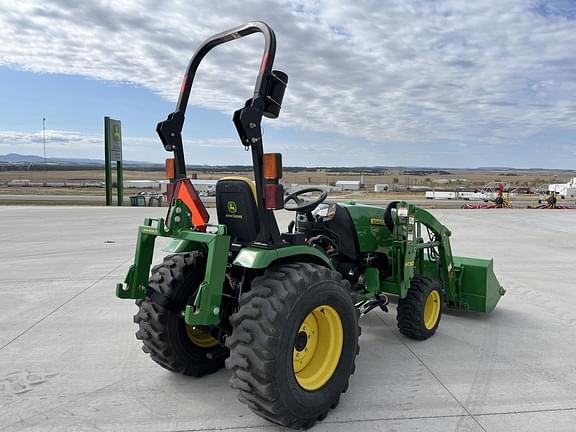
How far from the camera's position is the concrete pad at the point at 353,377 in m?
3.21

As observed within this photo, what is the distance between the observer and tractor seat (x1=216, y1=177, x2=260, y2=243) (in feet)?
10.6

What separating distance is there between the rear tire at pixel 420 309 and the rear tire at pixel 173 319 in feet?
6.41

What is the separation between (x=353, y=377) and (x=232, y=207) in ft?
5.67

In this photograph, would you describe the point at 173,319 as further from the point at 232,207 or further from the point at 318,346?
the point at 318,346

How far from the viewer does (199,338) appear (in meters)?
3.89

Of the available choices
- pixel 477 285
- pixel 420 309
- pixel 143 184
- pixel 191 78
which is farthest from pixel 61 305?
pixel 143 184

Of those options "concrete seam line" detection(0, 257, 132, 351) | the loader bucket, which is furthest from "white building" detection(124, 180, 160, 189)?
the loader bucket

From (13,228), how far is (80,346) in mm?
10262

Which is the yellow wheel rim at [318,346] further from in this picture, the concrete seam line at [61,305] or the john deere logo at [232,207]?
the concrete seam line at [61,305]

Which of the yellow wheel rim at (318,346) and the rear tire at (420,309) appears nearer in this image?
the yellow wheel rim at (318,346)

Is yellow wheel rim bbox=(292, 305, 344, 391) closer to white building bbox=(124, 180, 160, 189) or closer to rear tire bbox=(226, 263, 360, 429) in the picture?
rear tire bbox=(226, 263, 360, 429)

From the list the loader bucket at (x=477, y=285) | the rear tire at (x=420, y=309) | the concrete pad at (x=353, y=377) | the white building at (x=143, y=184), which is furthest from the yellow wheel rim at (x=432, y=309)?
the white building at (x=143, y=184)

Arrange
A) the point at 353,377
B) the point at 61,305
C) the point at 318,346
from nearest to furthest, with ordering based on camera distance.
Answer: the point at 318,346, the point at 353,377, the point at 61,305

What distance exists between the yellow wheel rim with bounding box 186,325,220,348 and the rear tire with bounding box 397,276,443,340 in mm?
1876
